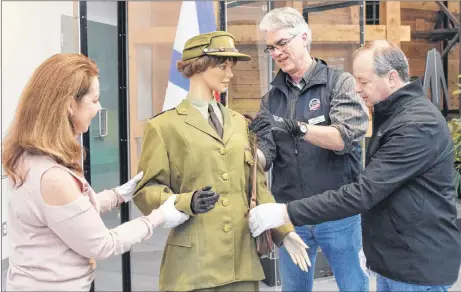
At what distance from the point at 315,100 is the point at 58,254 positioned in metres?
1.30

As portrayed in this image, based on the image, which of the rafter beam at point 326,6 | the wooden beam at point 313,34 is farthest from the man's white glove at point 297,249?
the rafter beam at point 326,6

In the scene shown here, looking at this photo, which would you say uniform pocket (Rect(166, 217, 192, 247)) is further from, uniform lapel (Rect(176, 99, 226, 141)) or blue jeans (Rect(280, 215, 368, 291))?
blue jeans (Rect(280, 215, 368, 291))

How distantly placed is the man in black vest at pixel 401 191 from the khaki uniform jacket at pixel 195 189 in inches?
4.0

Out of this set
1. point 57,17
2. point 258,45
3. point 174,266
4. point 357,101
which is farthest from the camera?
point 258,45

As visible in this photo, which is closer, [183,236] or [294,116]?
[183,236]

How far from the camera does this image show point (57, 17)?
348cm

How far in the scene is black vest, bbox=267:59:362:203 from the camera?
8.49 ft

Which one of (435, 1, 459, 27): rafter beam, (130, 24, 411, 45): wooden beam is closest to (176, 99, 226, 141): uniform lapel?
(130, 24, 411, 45): wooden beam

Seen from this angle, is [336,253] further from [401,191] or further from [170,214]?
[170,214]

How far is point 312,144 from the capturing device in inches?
102

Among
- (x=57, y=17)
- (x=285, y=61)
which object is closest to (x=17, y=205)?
(x=285, y=61)

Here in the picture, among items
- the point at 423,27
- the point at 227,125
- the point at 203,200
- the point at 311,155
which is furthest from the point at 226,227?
the point at 423,27

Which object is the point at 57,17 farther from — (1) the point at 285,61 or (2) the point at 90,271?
(2) the point at 90,271

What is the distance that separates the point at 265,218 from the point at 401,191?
45cm
